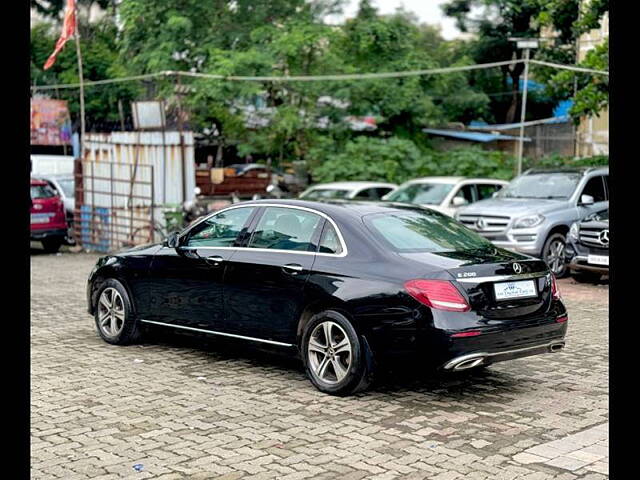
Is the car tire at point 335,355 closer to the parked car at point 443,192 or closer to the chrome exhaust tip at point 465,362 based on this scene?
the chrome exhaust tip at point 465,362

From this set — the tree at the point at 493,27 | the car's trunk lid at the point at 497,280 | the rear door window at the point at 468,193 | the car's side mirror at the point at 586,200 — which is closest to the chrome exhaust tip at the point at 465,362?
the car's trunk lid at the point at 497,280

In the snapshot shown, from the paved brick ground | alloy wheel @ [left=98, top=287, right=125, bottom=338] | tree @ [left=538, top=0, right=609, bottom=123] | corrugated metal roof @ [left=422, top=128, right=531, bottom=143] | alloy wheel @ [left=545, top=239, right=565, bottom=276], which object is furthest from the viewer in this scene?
corrugated metal roof @ [left=422, top=128, right=531, bottom=143]

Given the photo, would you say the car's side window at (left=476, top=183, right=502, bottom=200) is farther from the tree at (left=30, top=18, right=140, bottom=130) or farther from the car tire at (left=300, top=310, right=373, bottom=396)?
the tree at (left=30, top=18, right=140, bottom=130)

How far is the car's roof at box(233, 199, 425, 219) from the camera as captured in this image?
24.2 ft

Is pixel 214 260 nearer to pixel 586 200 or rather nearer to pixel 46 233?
pixel 586 200

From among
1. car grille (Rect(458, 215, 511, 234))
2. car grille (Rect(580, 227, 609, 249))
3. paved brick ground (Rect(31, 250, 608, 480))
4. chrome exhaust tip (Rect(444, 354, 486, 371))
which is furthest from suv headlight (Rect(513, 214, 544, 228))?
chrome exhaust tip (Rect(444, 354, 486, 371))

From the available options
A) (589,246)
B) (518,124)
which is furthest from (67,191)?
(518,124)

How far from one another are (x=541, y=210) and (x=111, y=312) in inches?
331

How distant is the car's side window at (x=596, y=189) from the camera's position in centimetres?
1586

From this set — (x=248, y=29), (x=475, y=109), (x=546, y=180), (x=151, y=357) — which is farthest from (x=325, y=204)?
(x=475, y=109)

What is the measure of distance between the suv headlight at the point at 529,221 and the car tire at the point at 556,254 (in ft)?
1.05

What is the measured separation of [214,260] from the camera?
7855mm

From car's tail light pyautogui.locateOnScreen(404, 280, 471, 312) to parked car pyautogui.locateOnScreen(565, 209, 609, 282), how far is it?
734cm
